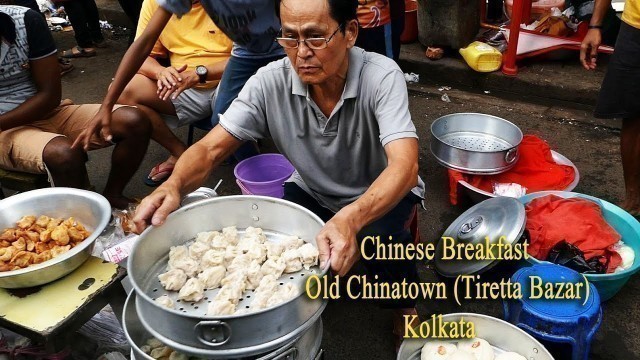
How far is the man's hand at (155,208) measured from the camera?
5.74ft

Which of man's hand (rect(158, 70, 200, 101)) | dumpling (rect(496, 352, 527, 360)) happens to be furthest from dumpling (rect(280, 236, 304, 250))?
man's hand (rect(158, 70, 200, 101))

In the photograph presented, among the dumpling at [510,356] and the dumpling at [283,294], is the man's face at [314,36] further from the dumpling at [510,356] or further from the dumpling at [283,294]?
the dumpling at [510,356]

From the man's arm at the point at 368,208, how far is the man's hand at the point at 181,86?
180cm

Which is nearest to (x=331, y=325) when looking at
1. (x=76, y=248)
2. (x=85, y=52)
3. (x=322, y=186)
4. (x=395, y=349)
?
(x=395, y=349)

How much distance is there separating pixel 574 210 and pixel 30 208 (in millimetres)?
2706

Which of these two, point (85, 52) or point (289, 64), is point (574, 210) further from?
point (85, 52)

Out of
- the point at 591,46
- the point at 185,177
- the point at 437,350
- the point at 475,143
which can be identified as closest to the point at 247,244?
the point at 185,177

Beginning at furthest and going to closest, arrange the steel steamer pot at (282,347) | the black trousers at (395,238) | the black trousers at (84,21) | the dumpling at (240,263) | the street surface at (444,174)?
the black trousers at (84,21) → the street surface at (444,174) → the black trousers at (395,238) → the dumpling at (240,263) → the steel steamer pot at (282,347)

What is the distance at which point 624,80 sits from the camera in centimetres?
280

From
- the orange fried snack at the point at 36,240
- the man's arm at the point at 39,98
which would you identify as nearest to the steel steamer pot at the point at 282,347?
the orange fried snack at the point at 36,240

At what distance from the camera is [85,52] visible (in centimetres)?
641

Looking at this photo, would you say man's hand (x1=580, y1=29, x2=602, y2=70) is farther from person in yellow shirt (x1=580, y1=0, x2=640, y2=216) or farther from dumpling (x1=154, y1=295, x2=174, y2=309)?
dumpling (x1=154, y1=295, x2=174, y2=309)

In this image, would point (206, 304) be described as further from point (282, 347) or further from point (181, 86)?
point (181, 86)

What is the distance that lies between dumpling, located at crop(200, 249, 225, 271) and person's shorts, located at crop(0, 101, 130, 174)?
169cm
